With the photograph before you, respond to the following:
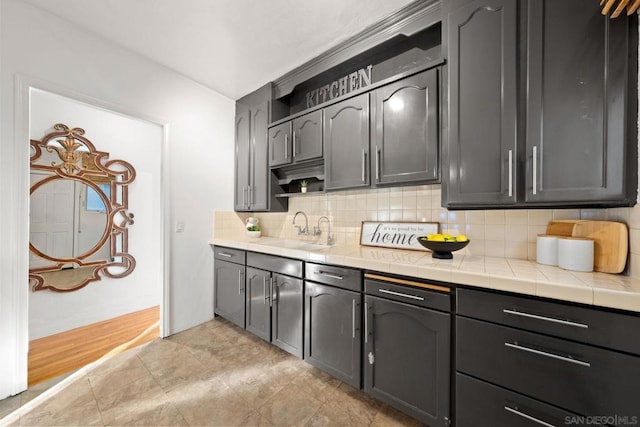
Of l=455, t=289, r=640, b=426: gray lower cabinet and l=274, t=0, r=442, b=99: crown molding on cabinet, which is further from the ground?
l=274, t=0, r=442, b=99: crown molding on cabinet

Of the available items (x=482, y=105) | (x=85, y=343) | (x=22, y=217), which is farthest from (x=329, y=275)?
(x=85, y=343)

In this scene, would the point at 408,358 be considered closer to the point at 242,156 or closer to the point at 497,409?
the point at 497,409

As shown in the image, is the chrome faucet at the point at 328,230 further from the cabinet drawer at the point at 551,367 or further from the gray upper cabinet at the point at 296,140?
the cabinet drawer at the point at 551,367

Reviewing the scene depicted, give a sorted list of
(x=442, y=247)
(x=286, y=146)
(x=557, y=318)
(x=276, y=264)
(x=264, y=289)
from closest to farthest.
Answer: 1. (x=557, y=318)
2. (x=442, y=247)
3. (x=276, y=264)
4. (x=264, y=289)
5. (x=286, y=146)

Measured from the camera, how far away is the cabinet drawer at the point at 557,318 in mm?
896

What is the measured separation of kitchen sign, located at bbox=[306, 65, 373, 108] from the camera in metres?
2.16

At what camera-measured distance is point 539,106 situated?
1.21 m

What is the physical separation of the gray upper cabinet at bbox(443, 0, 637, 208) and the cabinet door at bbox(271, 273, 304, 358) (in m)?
1.32

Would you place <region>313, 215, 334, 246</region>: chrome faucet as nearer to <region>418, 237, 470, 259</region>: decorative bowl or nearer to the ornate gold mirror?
<region>418, 237, 470, 259</region>: decorative bowl

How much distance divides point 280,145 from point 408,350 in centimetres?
208

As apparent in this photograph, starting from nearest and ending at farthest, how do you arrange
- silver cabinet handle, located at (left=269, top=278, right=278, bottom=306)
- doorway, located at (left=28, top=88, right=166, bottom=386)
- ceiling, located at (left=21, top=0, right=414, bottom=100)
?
ceiling, located at (left=21, top=0, right=414, bottom=100) → silver cabinet handle, located at (left=269, top=278, right=278, bottom=306) → doorway, located at (left=28, top=88, right=166, bottom=386)

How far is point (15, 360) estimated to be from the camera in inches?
63.9

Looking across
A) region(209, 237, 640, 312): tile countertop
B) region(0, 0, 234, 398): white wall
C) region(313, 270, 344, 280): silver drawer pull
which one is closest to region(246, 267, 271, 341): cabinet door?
region(313, 270, 344, 280): silver drawer pull

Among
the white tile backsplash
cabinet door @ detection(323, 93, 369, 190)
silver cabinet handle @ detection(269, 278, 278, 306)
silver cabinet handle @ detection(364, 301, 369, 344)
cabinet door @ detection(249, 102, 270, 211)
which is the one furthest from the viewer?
cabinet door @ detection(249, 102, 270, 211)
